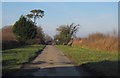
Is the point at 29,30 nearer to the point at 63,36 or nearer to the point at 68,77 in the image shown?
the point at 63,36

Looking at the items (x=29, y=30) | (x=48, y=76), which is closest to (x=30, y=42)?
(x=29, y=30)

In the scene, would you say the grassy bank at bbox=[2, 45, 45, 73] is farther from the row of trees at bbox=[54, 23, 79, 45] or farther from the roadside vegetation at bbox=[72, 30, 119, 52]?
the row of trees at bbox=[54, 23, 79, 45]

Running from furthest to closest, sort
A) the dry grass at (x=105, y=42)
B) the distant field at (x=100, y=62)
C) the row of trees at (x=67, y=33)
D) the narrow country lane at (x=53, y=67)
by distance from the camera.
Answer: the row of trees at (x=67, y=33), the dry grass at (x=105, y=42), the distant field at (x=100, y=62), the narrow country lane at (x=53, y=67)

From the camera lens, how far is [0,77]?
13820 millimetres

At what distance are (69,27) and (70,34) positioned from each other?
2620 mm

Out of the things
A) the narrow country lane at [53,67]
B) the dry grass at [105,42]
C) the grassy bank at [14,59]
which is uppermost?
the dry grass at [105,42]

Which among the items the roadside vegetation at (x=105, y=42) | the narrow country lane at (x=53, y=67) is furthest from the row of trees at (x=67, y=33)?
the narrow country lane at (x=53, y=67)

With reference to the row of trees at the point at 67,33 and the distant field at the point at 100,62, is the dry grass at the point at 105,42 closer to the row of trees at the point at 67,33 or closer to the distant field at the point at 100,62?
the distant field at the point at 100,62

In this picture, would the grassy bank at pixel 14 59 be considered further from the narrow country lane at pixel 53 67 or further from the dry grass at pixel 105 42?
the dry grass at pixel 105 42

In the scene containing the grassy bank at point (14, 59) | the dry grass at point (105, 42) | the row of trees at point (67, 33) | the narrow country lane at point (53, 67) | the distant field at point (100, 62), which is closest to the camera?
the narrow country lane at point (53, 67)

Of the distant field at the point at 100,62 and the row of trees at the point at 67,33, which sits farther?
the row of trees at the point at 67,33

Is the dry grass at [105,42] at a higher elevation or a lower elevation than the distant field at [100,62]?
higher

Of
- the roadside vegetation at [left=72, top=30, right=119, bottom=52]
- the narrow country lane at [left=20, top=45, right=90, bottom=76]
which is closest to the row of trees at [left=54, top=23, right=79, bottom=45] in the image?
the roadside vegetation at [left=72, top=30, right=119, bottom=52]

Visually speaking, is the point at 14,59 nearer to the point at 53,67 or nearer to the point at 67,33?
the point at 53,67
